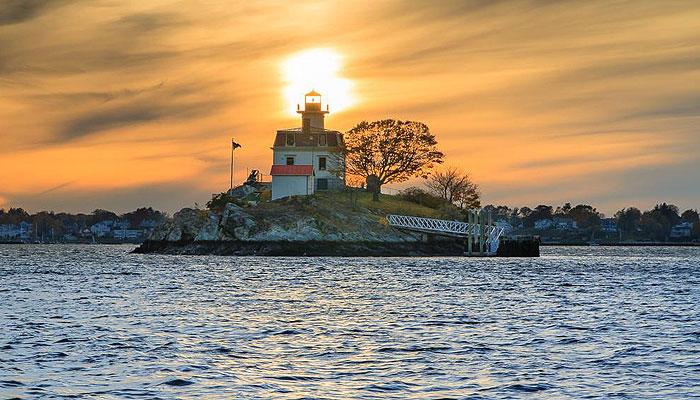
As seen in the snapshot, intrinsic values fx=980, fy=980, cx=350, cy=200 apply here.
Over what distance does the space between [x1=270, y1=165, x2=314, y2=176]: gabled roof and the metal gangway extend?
1741 centimetres

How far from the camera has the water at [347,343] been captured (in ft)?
75.8

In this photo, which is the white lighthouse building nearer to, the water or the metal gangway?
the metal gangway

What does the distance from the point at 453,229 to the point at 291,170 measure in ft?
89.3

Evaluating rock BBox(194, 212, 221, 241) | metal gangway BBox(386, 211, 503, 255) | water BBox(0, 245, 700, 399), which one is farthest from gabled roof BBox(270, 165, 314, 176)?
water BBox(0, 245, 700, 399)

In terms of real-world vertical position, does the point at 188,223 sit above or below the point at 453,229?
above

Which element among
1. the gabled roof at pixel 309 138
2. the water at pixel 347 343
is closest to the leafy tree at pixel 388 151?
the gabled roof at pixel 309 138

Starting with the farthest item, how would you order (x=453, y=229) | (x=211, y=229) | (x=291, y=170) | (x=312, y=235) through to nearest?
(x=291, y=170) → (x=211, y=229) → (x=312, y=235) → (x=453, y=229)

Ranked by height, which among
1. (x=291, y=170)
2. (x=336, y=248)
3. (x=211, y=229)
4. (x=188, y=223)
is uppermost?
(x=291, y=170)

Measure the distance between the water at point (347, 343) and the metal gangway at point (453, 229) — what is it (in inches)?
2561

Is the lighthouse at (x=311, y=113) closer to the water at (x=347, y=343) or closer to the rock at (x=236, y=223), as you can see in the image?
the rock at (x=236, y=223)

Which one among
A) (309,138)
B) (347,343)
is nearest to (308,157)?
(309,138)

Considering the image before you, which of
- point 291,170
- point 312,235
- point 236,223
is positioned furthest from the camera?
point 291,170

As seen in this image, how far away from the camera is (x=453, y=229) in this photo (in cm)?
12600

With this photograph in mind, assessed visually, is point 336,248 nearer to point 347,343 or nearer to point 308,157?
point 308,157
